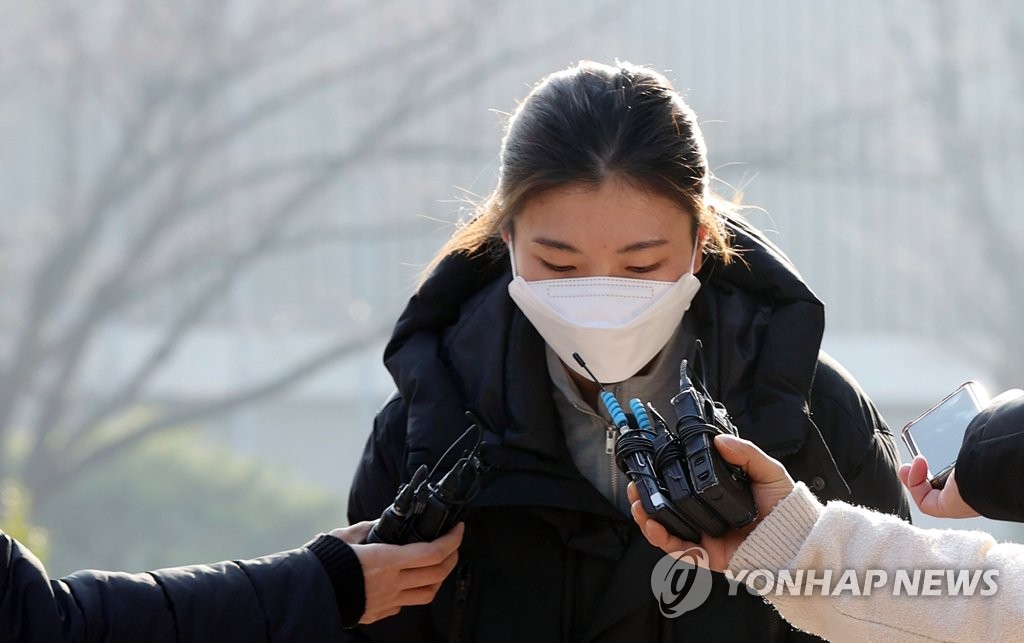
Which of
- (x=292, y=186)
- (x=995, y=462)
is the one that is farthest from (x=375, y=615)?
(x=292, y=186)

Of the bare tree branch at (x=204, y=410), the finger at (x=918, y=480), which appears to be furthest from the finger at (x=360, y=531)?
the bare tree branch at (x=204, y=410)

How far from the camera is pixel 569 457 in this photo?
7.49ft

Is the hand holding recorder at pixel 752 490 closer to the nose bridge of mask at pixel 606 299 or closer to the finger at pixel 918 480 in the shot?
the finger at pixel 918 480

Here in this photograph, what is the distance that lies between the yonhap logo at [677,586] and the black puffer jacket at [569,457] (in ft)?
0.05

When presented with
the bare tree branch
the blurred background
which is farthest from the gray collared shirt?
the bare tree branch

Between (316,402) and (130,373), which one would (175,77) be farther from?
(316,402)

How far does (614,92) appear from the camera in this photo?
2332mm

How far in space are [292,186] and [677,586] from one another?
381 inches

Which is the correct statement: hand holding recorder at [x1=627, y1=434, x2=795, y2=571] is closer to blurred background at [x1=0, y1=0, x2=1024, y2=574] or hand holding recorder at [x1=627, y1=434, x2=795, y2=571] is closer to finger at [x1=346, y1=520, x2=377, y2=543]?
finger at [x1=346, y1=520, x2=377, y2=543]

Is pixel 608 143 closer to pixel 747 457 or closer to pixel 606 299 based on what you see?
pixel 606 299

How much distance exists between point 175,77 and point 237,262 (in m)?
1.53

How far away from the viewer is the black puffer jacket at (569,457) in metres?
2.15

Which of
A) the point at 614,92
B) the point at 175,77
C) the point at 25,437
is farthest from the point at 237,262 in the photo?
the point at 614,92

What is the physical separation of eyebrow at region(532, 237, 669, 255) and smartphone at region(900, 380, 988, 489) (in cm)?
50
